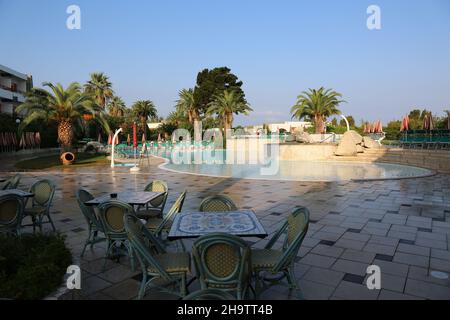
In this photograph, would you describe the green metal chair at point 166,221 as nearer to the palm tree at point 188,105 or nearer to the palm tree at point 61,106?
the palm tree at point 61,106

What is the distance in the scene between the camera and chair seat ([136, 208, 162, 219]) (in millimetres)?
5258

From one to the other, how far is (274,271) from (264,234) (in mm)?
371

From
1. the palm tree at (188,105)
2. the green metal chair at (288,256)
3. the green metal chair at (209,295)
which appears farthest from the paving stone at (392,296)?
the palm tree at (188,105)

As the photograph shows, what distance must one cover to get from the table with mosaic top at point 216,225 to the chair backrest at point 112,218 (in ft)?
2.60

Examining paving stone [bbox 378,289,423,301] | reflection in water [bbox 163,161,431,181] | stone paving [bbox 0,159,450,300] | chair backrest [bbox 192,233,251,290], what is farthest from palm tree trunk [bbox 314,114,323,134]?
chair backrest [bbox 192,233,251,290]

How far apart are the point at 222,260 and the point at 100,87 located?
2020 inches

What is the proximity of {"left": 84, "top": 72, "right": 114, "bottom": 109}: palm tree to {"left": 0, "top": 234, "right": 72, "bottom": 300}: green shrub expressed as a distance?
47067 millimetres

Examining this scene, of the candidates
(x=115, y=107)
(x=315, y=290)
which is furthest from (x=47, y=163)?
(x=115, y=107)

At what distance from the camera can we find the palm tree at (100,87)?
47.9 m

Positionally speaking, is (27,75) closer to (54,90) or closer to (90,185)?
(54,90)

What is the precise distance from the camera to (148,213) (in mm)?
5324

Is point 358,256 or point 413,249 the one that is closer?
point 358,256

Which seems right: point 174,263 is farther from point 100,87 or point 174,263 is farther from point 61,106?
point 100,87
